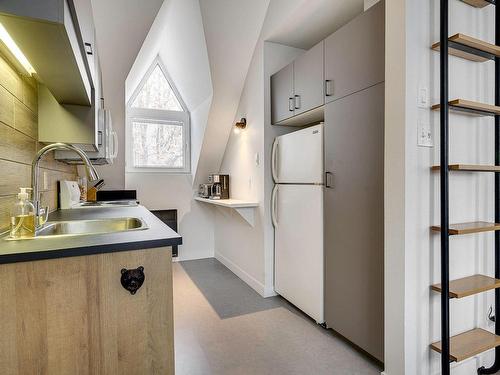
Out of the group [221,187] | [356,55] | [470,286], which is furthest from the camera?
[221,187]

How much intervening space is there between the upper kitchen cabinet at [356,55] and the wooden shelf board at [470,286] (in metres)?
1.22

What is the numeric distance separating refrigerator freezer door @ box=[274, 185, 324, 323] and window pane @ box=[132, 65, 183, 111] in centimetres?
245

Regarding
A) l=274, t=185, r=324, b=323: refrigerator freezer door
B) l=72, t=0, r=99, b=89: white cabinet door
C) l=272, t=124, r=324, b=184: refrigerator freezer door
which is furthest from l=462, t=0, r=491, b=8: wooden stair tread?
l=72, t=0, r=99, b=89: white cabinet door

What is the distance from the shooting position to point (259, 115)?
3.03 meters

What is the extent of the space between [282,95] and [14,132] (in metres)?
2.10

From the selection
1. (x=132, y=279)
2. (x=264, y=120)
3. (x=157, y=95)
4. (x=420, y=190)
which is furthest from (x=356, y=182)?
(x=157, y=95)

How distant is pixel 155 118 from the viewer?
4223 millimetres

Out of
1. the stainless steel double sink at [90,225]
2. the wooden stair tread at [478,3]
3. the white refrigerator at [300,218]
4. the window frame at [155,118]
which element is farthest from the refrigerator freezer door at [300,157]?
the window frame at [155,118]

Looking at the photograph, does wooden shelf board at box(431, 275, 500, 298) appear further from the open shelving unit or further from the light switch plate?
the light switch plate

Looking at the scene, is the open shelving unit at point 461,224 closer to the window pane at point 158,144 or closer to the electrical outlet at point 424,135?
the electrical outlet at point 424,135

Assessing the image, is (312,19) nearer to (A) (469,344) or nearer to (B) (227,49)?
(B) (227,49)

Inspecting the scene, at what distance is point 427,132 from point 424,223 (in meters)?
0.49

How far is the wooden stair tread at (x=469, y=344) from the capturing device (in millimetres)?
1497

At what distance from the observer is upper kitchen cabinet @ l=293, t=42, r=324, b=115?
7.46ft
